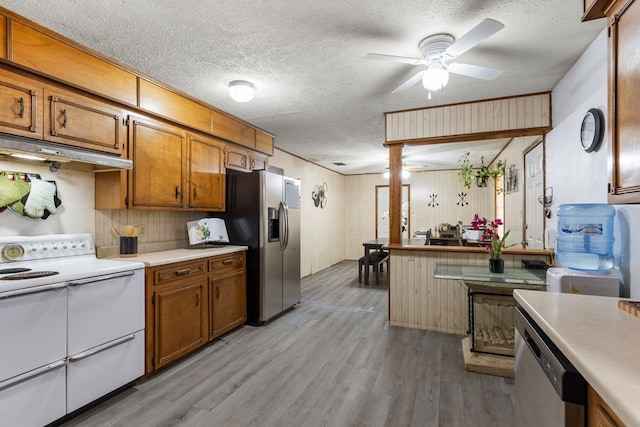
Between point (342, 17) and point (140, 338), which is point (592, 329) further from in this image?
point (140, 338)

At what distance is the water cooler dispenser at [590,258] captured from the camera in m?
1.79

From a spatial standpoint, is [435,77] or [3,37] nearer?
[3,37]

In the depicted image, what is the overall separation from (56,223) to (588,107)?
12.9 feet

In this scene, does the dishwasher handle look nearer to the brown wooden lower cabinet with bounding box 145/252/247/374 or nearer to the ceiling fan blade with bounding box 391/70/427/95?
the ceiling fan blade with bounding box 391/70/427/95

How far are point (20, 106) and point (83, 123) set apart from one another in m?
0.36

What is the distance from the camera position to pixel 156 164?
110 inches

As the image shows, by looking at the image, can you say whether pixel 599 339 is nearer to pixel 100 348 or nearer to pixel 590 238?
pixel 590 238

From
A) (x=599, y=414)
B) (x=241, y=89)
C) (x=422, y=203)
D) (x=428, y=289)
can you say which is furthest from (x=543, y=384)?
(x=422, y=203)

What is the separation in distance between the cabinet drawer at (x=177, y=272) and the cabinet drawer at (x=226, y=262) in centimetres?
14

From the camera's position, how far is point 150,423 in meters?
1.92

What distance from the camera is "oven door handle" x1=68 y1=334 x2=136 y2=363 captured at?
1935 millimetres

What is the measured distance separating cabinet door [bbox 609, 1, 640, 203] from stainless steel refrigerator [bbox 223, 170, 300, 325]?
297 centimetres

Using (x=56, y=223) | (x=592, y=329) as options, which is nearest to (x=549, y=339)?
(x=592, y=329)

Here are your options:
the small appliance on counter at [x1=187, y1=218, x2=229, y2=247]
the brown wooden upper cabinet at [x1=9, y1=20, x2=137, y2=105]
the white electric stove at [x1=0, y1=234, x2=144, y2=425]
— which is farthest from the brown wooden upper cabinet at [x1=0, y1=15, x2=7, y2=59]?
the small appliance on counter at [x1=187, y1=218, x2=229, y2=247]
